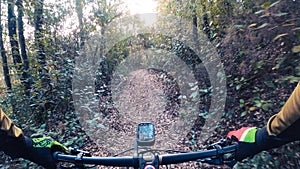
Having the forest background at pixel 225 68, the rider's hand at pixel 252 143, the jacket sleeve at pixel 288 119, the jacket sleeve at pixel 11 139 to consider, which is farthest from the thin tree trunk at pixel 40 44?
the jacket sleeve at pixel 288 119

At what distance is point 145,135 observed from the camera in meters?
1.81

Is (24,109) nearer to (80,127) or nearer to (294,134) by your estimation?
(80,127)

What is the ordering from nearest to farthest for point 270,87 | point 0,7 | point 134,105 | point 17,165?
1. point 270,87
2. point 17,165
3. point 0,7
4. point 134,105

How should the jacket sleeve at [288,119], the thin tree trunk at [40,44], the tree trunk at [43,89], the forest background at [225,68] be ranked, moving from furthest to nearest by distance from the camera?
the thin tree trunk at [40,44] → the tree trunk at [43,89] → the forest background at [225,68] → the jacket sleeve at [288,119]

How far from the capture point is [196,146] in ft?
13.0

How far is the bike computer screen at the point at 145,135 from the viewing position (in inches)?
70.1

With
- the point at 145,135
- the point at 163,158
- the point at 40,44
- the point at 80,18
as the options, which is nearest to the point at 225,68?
the point at 145,135

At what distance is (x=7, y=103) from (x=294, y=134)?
556cm

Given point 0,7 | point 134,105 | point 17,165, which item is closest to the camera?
point 17,165

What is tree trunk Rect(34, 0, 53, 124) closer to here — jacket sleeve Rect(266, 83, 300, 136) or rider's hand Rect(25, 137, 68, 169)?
rider's hand Rect(25, 137, 68, 169)

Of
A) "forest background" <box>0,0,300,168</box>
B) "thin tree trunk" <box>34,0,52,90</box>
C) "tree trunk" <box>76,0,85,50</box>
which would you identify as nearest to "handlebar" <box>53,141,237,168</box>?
"forest background" <box>0,0,300,168</box>

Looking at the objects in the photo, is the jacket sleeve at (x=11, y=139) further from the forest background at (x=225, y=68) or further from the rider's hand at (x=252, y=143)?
the forest background at (x=225, y=68)

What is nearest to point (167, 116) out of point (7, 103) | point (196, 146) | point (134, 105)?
point (196, 146)

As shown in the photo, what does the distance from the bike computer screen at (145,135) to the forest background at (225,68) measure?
144 cm
